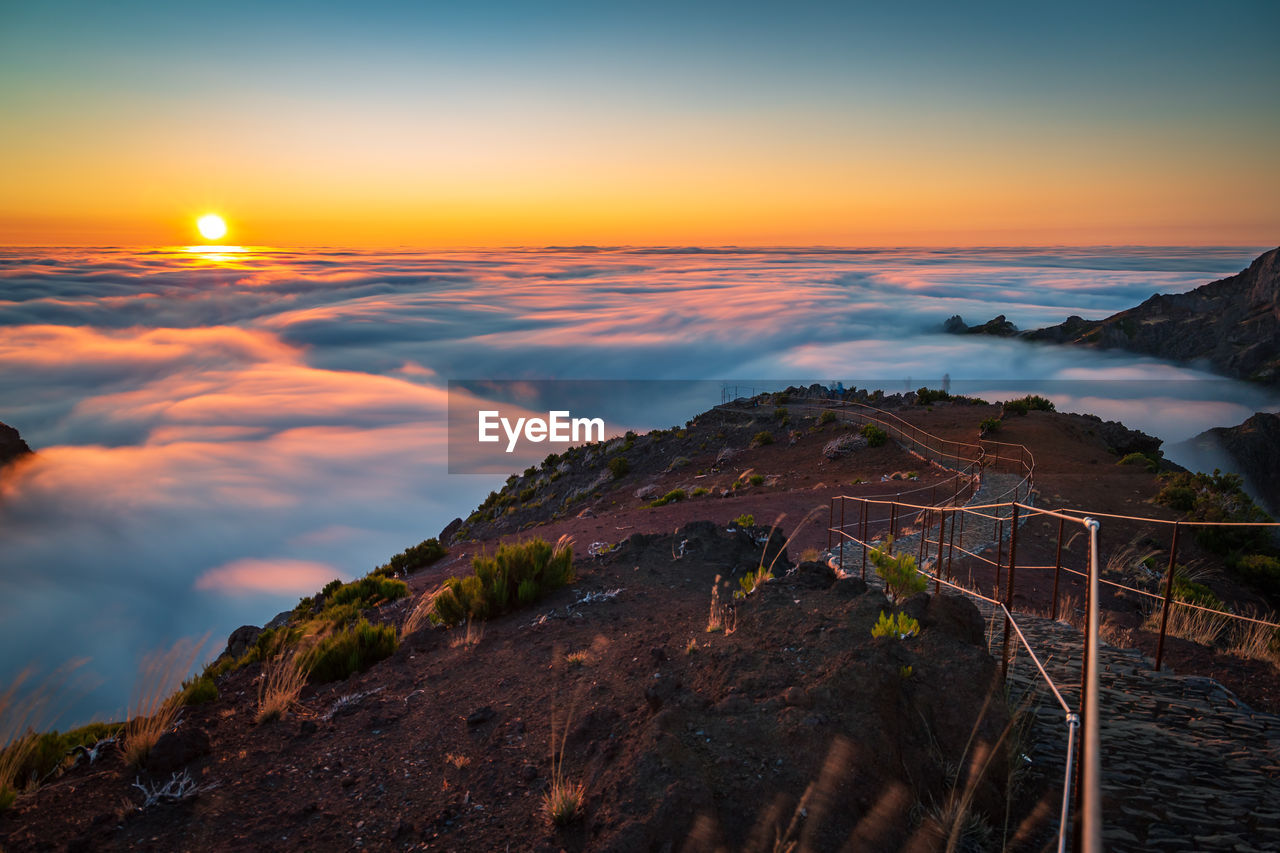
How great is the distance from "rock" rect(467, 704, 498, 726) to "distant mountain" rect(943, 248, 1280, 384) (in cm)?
11234

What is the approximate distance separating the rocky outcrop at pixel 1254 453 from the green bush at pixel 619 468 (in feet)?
164

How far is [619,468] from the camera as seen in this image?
3203 centimetres

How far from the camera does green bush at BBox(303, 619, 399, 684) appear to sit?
6.35m

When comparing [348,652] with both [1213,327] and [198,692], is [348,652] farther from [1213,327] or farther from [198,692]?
[1213,327]

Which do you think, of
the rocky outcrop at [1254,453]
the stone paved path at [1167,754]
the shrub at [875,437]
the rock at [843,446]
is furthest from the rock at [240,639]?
the rocky outcrop at [1254,453]

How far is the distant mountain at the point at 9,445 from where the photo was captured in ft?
259

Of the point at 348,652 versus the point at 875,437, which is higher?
the point at 348,652

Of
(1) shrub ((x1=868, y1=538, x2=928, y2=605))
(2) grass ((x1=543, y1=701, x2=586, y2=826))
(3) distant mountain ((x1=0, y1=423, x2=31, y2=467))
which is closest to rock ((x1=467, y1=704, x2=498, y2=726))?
(2) grass ((x1=543, y1=701, x2=586, y2=826))

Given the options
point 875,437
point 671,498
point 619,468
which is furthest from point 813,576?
point 619,468

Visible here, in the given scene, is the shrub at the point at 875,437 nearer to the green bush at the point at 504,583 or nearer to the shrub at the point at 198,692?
the green bush at the point at 504,583

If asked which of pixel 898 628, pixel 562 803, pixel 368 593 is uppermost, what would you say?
pixel 898 628

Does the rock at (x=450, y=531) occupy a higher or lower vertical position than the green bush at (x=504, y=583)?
lower

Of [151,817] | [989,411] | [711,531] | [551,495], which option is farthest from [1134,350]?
[151,817]

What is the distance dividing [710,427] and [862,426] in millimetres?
9255
